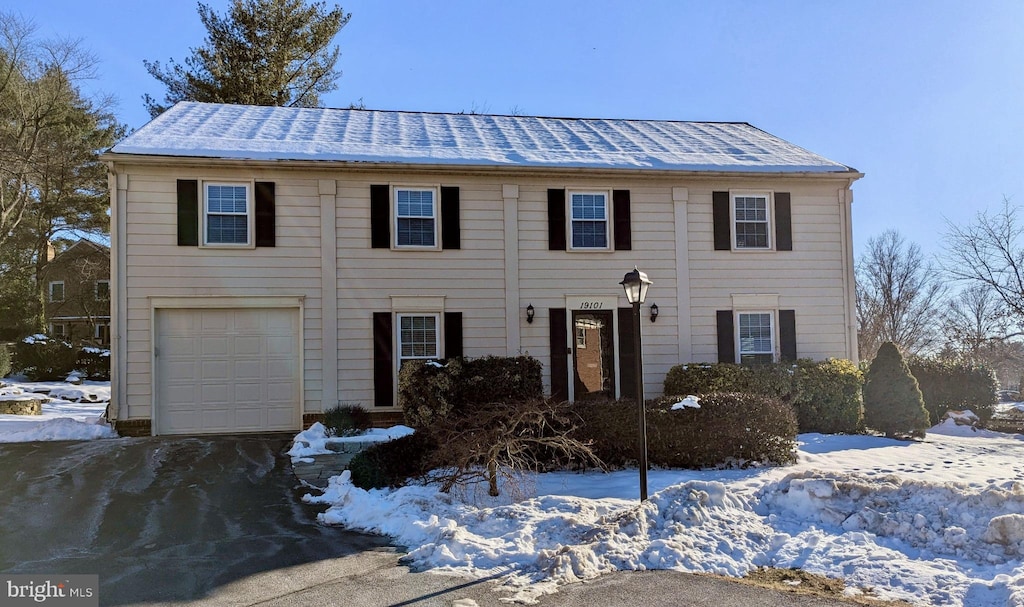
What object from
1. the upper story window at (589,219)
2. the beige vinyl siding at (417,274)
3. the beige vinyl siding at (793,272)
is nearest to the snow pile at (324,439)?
the beige vinyl siding at (417,274)

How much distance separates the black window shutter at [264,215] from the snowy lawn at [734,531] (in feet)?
19.1

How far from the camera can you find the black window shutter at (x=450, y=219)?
39.3 ft

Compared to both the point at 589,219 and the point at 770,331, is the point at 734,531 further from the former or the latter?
the point at 770,331

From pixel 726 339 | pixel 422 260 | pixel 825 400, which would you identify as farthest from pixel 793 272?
pixel 422 260

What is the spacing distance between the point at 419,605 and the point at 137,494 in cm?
459

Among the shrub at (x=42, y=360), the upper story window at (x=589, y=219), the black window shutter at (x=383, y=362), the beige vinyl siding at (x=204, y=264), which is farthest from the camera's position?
the shrub at (x=42, y=360)

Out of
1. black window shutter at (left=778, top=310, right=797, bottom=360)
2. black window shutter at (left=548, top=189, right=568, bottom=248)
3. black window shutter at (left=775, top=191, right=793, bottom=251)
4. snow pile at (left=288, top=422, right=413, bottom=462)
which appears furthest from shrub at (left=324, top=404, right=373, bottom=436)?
black window shutter at (left=775, top=191, right=793, bottom=251)

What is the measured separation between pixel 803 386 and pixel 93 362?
20.8 m

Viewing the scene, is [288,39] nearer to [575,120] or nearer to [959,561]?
[575,120]

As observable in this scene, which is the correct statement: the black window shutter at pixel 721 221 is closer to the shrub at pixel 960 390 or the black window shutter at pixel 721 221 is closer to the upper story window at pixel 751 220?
the upper story window at pixel 751 220

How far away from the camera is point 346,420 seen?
35.2ft

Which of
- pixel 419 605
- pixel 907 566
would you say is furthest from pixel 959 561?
pixel 419 605

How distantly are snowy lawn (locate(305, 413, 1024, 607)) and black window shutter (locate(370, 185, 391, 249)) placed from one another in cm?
571

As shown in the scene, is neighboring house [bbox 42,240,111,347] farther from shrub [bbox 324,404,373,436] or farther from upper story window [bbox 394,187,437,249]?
shrub [bbox 324,404,373,436]
